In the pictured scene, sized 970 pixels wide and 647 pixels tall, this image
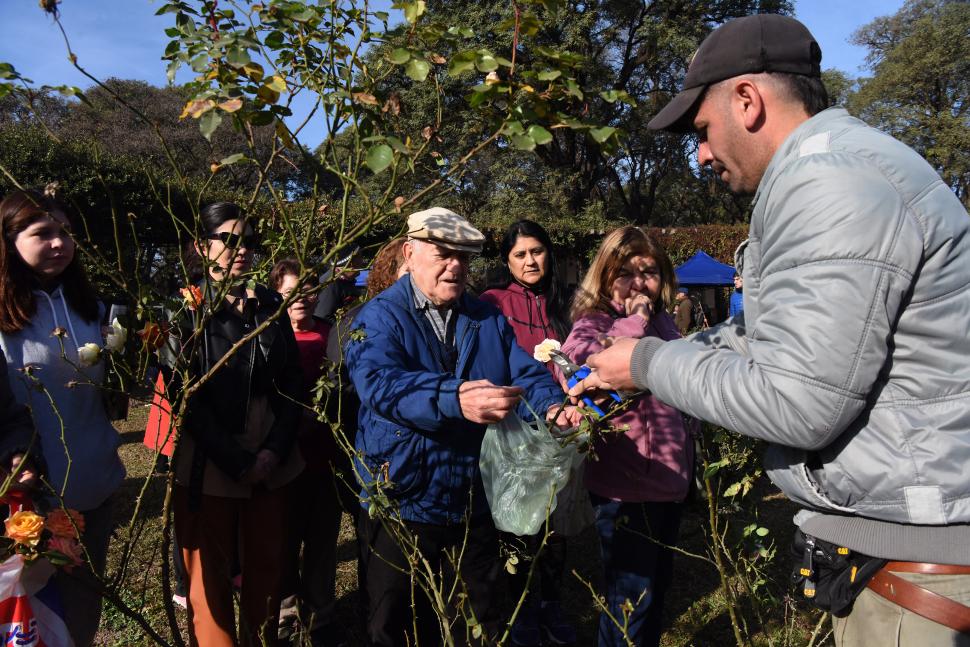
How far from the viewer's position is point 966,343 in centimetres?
113

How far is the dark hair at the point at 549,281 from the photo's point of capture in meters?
3.62

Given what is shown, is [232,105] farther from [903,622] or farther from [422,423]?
[903,622]

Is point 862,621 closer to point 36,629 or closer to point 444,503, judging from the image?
point 444,503

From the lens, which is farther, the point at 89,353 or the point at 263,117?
the point at 89,353

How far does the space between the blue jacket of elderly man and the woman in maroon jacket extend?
3.24 ft

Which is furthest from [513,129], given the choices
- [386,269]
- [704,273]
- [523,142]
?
[704,273]

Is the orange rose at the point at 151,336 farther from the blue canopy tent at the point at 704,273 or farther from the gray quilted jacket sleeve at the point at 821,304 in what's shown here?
the blue canopy tent at the point at 704,273

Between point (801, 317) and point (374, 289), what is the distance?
8.79 feet

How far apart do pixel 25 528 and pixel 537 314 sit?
2.60 metres

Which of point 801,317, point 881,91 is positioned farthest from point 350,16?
point 881,91

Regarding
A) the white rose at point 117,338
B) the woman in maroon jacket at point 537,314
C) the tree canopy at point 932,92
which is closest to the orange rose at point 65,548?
the white rose at point 117,338

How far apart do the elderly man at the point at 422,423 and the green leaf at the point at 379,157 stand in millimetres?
934

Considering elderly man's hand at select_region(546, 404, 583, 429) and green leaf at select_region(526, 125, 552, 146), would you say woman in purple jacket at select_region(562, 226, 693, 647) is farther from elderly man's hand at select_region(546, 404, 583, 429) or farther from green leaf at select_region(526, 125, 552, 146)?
green leaf at select_region(526, 125, 552, 146)

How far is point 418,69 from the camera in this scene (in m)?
1.24
